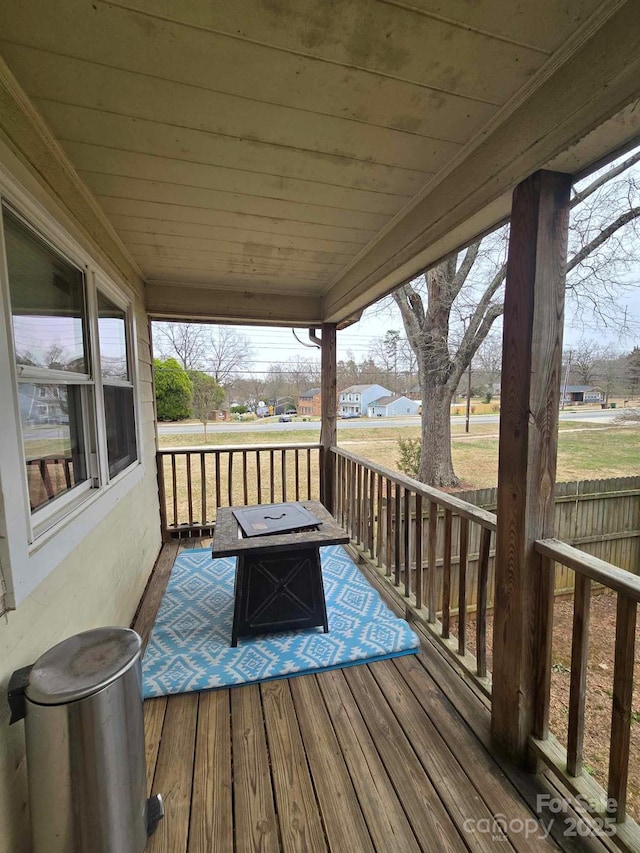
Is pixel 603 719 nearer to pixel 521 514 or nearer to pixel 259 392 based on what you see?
pixel 521 514

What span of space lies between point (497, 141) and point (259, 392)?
3.73 metres

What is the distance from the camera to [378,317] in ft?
23.3

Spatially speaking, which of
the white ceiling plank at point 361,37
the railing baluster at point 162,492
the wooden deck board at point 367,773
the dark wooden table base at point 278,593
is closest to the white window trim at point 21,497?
the white ceiling plank at point 361,37

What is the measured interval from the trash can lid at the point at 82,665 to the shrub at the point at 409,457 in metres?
5.68

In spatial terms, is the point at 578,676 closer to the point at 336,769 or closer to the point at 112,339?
the point at 336,769

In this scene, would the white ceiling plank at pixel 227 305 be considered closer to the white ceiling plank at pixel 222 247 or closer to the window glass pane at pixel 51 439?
the white ceiling plank at pixel 222 247

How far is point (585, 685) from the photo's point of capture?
123 cm

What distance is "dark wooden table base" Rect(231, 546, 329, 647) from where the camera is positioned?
6.94ft

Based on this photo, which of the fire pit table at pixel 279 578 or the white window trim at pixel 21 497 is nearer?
the white window trim at pixel 21 497

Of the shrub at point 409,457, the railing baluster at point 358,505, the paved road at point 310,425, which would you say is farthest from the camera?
the shrub at point 409,457

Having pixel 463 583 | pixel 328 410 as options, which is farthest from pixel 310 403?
pixel 463 583

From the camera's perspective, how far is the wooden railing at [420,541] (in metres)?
1.70

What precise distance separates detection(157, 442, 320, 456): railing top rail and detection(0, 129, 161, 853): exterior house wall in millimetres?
496

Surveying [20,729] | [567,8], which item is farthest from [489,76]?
[20,729]
